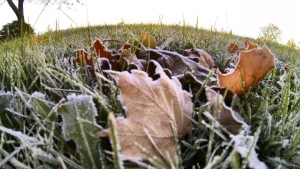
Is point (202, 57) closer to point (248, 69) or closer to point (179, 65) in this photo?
point (179, 65)

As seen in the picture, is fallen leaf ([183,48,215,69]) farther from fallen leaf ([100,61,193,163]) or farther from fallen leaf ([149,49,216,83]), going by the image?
fallen leaf ([100,61,193,163])

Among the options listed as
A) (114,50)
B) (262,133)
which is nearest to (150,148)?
(262,133)

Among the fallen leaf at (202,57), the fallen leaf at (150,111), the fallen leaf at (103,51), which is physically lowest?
the fallen leaf at (150,111)

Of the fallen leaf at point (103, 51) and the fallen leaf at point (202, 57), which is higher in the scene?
the fallen leaf at point (103, 51)

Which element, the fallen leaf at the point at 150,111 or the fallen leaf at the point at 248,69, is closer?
the fallen leaf at the point at 150,111

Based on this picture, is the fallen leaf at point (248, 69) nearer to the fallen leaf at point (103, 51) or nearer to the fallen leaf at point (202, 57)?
the fallen leaf at point (202, 57)

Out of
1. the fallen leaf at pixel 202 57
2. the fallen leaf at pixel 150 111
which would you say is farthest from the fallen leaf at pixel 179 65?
the fallen leaf at pixel 150 111
